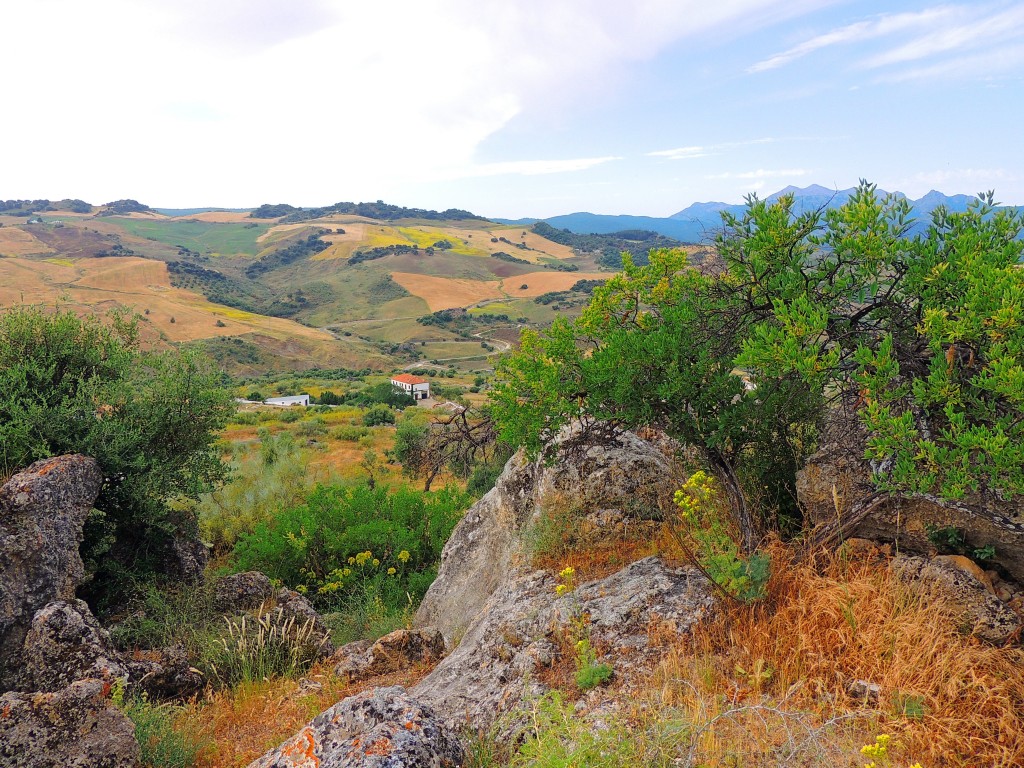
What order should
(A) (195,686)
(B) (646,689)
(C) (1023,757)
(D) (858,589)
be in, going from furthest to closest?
(A) (195,686) → (D) (858,589) → (B) (646,689) → (C) (1023,757)

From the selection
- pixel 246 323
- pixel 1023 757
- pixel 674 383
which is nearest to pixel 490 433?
pixel 674 383

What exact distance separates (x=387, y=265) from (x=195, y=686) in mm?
145737

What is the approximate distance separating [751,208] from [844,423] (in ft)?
5.26

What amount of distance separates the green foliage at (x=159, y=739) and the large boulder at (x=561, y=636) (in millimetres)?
1641

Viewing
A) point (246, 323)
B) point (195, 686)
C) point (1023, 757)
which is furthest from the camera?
point (246, 323)

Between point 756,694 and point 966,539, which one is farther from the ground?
point 966,539

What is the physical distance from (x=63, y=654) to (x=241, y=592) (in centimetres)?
293

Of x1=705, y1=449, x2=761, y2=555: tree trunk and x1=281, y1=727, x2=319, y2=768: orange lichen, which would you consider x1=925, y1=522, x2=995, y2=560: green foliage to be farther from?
x1=281, y1=727, x2=319, y2=768: orange lichen

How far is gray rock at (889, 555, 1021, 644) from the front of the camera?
3.66 metres

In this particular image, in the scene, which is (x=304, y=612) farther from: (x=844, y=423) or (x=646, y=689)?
(x=844, y=423)

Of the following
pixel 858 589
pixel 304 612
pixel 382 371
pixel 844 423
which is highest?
pixel 844 423

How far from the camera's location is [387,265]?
14588 centimetres

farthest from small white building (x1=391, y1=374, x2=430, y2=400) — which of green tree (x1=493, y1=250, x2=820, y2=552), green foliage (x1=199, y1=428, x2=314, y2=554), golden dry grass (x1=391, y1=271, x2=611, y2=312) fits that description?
golden dry grass (x1=391, y1=271, x2=611, y2=312)

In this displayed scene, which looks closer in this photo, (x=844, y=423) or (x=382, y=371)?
(x=844, y=423)
